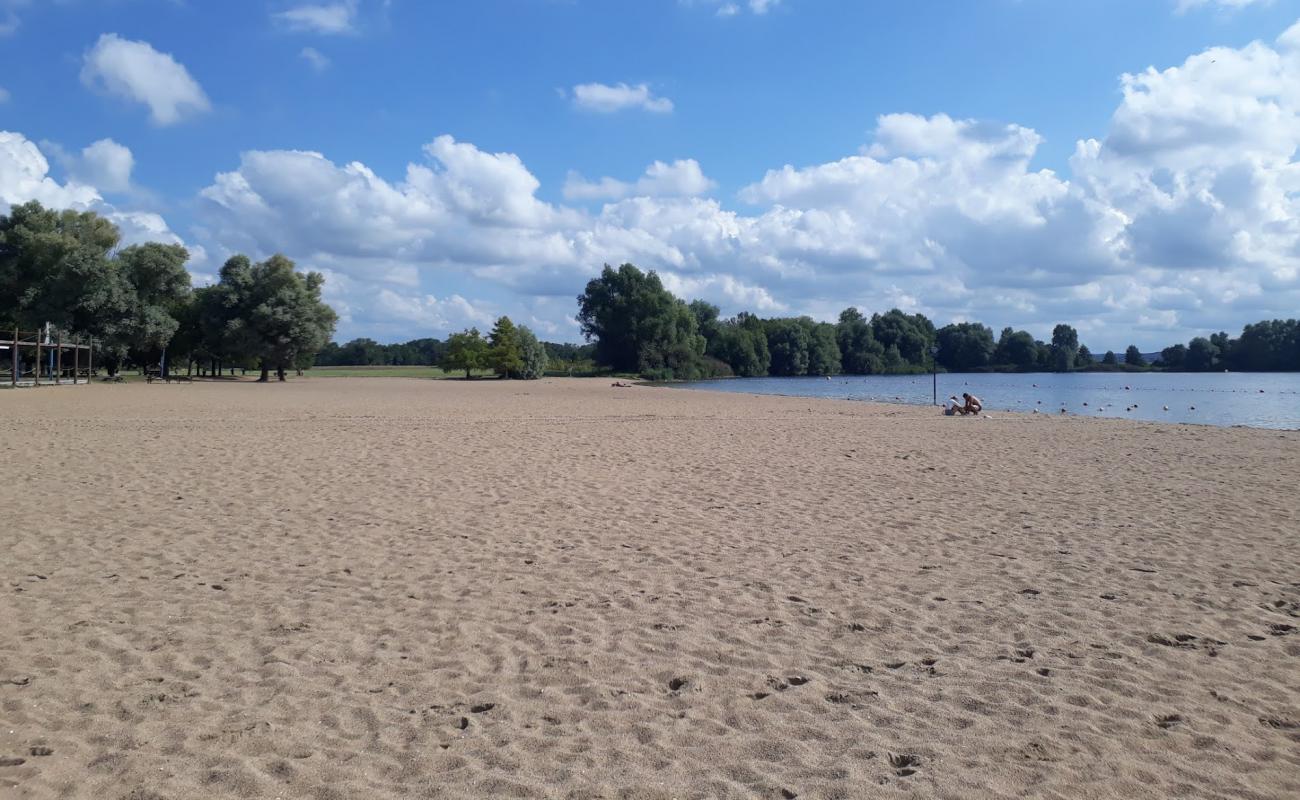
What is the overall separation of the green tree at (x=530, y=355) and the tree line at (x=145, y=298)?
67.6 feet

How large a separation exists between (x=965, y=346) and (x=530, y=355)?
88.0 m

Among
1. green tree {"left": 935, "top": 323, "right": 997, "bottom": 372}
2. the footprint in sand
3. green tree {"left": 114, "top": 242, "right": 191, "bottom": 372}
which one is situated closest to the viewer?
the footprint in sand

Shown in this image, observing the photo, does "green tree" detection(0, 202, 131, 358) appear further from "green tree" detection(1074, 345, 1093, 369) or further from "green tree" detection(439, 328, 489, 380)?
"green tree" detection(1074, 345, 1093, 369)

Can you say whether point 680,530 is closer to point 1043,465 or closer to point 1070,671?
point 1070,671

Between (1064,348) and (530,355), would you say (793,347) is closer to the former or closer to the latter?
(1064,348)

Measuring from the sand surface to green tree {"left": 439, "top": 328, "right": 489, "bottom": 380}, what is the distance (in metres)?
63.5

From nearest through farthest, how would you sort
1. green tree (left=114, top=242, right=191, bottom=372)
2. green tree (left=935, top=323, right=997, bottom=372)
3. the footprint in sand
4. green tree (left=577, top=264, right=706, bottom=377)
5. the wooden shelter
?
1. the footprint in sand
2. the wooden shelter
3. green tree (left=114, top=242, right=191, bottom=372)
4. green tree (left=577, top=264, right=706, bottom=377)
5. green tree (left=935, top=323, right=997, bottom=372)

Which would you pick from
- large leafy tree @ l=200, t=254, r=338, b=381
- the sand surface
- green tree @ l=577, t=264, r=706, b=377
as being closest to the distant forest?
green tree @ l=577, t=264, r=706, b=377

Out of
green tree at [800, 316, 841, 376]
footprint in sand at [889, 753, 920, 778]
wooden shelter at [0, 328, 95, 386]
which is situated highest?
green tree at [800, 316, 841, 376]

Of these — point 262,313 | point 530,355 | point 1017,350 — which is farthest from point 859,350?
point 262,313

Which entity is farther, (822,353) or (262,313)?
(822,353)

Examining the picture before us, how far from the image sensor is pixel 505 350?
73.3m

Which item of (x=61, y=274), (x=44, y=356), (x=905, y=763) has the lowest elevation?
(x=905, y=763)

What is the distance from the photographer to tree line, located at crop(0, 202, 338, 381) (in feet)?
149
